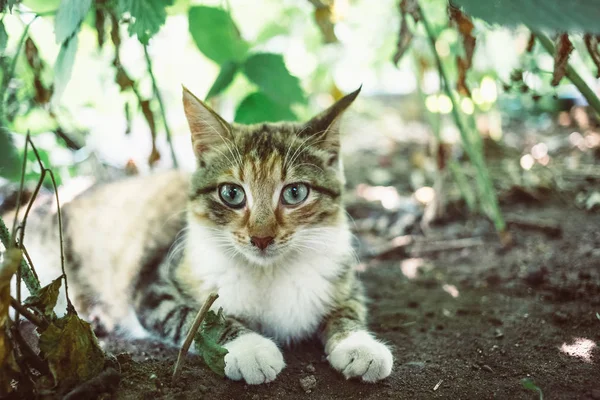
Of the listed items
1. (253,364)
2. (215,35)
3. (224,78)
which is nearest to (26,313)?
(253,364)

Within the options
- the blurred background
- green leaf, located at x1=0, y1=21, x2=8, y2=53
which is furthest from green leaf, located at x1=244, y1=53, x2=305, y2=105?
green leaf, located at x1=0, y1=21, x2=8, y2=53

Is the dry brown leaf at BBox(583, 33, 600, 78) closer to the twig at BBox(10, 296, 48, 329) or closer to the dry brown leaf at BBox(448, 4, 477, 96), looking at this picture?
the dry brown leaf at BBox(448, 4, 477, 96)

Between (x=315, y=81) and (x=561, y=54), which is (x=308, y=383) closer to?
(x=561, y=54)

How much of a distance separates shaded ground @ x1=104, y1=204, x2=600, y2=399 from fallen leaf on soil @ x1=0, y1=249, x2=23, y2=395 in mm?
334

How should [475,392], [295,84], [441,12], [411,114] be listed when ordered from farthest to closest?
[411,114] < [441,12] < [295,84] < [475,392]

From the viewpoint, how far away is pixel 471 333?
2.02 meters

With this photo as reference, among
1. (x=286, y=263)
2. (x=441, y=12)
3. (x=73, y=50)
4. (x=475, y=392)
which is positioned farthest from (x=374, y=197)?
(x=73, y=50)

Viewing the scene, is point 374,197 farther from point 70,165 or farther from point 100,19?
point 100,19

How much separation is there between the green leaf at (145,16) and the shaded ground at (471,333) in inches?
43.3

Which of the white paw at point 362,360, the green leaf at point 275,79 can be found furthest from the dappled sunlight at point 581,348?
the green leaf at point 275,79

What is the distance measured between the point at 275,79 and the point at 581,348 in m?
1.56

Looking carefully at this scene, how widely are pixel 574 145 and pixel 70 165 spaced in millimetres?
4029

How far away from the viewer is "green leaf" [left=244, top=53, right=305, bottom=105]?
2047 mm

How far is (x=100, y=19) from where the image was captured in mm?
2068
